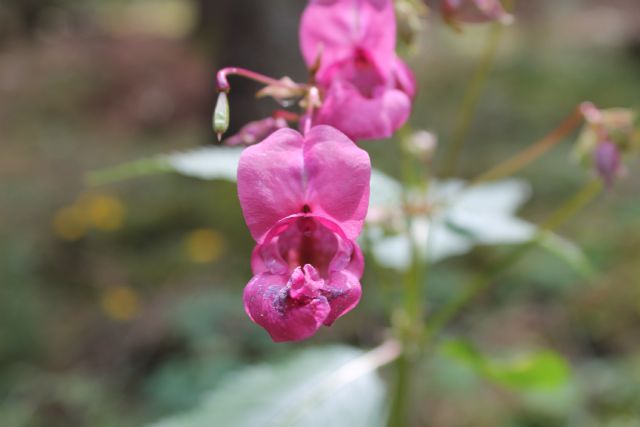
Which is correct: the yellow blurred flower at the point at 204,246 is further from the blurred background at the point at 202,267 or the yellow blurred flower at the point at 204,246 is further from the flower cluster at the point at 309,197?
the flower cluster at the point at 309,197

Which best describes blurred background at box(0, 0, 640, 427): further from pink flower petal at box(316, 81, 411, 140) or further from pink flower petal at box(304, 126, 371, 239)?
pink flower petal at box(304, 126, 371, 239)

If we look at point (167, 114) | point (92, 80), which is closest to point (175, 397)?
point (167, 114)

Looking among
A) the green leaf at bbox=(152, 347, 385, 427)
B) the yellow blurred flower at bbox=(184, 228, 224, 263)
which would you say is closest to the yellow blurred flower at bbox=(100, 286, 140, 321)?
the yellow blurred flower at bbox=(184, 228, 224, 263)

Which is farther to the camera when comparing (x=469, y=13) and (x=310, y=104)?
(x=469, y=13)

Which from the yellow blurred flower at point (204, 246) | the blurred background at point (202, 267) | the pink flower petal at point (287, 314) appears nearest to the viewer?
the pink flower petal at point (287, 314)

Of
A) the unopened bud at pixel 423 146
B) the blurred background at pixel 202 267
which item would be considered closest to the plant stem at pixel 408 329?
the unopened bud at pixel 423 146

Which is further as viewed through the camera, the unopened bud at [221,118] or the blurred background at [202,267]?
the blurred background at [202,267]

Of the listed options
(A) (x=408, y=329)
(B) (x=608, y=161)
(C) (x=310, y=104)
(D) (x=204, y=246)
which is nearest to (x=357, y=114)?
(C) (x=310, y=104)

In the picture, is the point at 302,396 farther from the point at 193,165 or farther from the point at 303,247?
the point at 303,247
